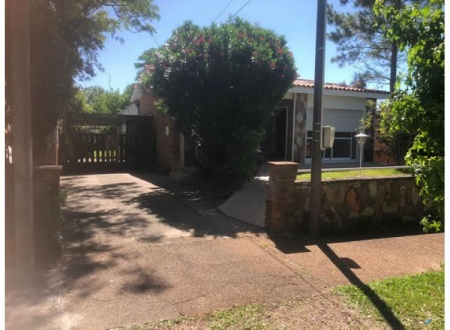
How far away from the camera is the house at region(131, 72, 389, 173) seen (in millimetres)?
14961

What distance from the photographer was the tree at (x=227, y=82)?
9.88m

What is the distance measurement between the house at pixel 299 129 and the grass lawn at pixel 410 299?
10.6 meters

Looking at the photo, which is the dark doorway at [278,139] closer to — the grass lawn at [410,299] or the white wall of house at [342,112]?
the white wall of house at [342,112]

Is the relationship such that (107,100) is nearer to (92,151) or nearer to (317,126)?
(92,151)

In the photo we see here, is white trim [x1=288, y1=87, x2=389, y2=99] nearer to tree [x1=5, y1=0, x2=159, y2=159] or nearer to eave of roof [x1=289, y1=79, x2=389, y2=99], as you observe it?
eave of roof [x1=289, y1=79, x2=389, y2=99]

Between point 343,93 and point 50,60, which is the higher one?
point 343,93

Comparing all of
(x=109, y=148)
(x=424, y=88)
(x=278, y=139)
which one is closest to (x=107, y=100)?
(x=109, y=148)

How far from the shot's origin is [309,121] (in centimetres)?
1595

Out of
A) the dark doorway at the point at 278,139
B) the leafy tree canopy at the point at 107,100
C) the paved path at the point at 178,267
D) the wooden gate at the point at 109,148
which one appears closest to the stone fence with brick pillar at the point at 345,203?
the paved path at the point at 178,267

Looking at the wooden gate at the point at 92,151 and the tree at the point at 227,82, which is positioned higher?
the tree at the point at 227,82

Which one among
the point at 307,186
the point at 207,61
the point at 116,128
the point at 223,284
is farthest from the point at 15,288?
the point at 116,128

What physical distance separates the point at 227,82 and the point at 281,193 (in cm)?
435

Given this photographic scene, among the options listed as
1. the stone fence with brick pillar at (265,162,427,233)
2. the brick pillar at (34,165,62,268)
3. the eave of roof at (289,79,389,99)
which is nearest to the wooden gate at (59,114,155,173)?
the eave of roof at (289,79,389,99)

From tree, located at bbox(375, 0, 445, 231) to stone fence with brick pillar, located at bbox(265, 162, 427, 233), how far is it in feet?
9.58
